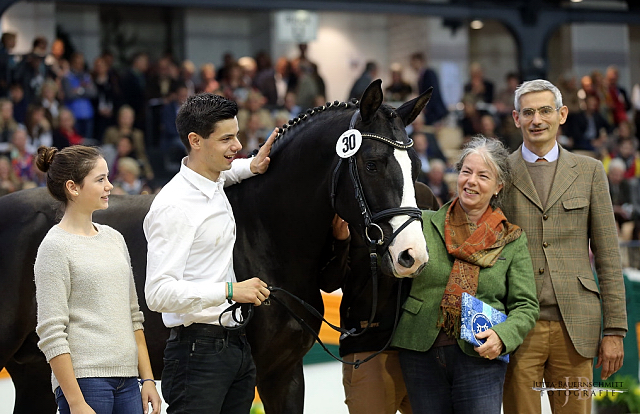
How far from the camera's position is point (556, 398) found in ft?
10.4

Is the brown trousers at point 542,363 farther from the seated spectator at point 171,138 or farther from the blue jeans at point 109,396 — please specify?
the seated spectator at point 171,138

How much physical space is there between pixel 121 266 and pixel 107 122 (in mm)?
9328

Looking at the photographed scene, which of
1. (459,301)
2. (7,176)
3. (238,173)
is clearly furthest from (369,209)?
(7,176)

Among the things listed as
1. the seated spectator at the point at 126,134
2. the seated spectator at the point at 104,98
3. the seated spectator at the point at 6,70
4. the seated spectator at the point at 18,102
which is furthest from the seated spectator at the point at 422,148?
the seated spectator at the point at 6,70

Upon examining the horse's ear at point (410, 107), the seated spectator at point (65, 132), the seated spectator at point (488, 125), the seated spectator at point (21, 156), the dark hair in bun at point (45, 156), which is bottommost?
the dark hair in bun at point (45, 156)

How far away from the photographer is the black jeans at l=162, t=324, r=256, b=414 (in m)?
2.50

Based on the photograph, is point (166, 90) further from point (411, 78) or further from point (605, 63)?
point (605, 63)

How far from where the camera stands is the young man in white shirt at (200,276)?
2.43m

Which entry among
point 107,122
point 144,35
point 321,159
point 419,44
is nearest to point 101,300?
point 321,159

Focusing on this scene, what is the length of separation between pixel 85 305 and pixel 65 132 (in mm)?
8404

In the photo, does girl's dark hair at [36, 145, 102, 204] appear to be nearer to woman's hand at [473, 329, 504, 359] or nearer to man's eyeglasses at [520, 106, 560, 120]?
woman's hand at [473, 329, 504, 359]

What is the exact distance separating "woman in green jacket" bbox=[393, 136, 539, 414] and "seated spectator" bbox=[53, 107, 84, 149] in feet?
26.7

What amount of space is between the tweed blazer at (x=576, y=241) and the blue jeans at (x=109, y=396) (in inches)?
65.2

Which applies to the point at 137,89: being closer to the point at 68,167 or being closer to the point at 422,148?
the point at 422,148
